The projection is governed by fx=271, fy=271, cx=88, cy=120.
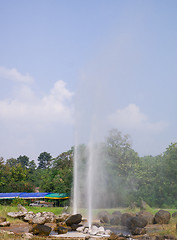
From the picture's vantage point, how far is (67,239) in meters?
11.9

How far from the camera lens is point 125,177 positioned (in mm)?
30234

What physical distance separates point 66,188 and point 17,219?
1089 cm

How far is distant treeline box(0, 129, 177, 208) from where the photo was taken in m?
28.2

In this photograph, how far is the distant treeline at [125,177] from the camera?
2819cm

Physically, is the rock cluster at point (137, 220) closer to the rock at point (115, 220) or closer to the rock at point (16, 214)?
the rock at point (115, 220)

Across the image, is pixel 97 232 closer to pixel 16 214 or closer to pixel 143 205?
pixel 16 214

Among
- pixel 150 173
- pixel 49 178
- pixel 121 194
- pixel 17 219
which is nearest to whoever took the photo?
pixel 17 219

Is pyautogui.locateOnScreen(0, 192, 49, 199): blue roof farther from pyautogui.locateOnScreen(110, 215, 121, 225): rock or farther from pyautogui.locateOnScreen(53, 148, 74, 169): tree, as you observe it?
pyautogui.locateOnScreen(110, 215, 121, 225): rock

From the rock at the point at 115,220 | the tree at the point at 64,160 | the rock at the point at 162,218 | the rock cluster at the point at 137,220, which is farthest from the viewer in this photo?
the tree at the point at 64,160

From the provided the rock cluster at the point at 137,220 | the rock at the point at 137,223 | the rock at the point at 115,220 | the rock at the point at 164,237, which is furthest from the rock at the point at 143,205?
the rock at the point at 164,237

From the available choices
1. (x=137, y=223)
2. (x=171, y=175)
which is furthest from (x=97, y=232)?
(x=171, y=175)

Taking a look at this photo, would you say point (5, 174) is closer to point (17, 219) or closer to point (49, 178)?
point (49, 178)

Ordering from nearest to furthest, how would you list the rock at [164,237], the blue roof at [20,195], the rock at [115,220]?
the rock at [164,237]
the rock at [115,220]
the blue roof at [20,195]

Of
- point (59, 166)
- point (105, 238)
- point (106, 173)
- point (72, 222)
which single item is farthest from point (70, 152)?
point (105, 238)
